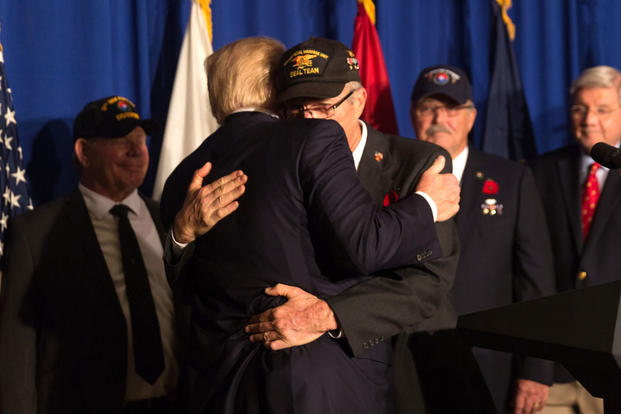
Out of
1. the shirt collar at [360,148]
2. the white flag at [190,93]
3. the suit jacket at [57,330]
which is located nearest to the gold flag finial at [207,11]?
the white flag at [190,93]

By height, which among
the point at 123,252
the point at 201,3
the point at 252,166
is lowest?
the point at 123,252

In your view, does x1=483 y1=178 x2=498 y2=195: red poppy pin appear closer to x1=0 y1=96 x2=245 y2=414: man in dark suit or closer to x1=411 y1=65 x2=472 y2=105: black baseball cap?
x1=411 y1=65 x2=472 y2=105: black baseball cap

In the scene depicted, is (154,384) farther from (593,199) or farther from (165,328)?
(593,199)

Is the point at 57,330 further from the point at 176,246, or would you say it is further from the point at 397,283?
the point at 397,283

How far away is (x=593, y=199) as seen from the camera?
298 cm

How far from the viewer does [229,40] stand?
346 centimetres

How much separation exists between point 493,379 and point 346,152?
152 cm

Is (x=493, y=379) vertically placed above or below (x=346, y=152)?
below

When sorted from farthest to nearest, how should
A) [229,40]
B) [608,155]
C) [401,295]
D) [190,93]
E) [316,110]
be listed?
[229,40]
[190,93]
[316,110]
[401,295]
[608,155]

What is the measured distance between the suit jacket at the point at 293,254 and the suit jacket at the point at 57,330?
92 cm

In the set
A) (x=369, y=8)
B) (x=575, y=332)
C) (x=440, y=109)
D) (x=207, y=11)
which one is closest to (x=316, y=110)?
(x=575, y=332)

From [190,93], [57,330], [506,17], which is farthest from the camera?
[506,17]

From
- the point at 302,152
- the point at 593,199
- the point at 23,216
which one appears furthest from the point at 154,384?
the point at 593,199

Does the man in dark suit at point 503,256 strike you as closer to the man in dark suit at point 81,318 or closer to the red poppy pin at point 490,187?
the red poppy pin at point 490,187
